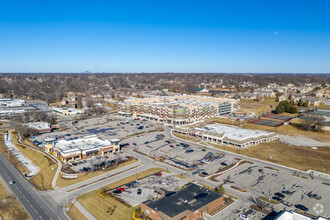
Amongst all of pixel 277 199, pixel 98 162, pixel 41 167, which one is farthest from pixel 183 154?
pixel 41 167

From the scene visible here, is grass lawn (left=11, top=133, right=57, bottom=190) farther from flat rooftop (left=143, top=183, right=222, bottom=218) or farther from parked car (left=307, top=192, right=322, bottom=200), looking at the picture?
parked car (left=307, top=192, right=322, bottom=200)

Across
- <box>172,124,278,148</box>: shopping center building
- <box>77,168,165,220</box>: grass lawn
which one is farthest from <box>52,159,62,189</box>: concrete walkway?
<box>172,124,278,148</box>: shopping center building

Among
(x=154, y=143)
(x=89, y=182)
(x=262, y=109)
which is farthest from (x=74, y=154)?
(x=262, y=109)

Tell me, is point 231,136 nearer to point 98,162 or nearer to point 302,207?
point 302,207

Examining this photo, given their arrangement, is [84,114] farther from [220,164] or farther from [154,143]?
[220,164]

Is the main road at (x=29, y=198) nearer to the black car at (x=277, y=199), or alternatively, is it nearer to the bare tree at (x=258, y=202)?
the bare tree at (x=258, y=202)
